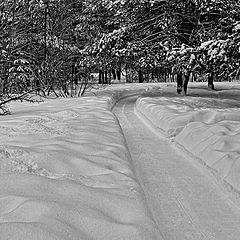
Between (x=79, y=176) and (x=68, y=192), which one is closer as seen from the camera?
(x=68, y=192)

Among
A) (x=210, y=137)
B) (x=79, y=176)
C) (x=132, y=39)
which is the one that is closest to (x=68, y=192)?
(x=79, y=176)

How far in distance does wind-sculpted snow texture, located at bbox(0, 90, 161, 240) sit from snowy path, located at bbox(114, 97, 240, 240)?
0.29 m

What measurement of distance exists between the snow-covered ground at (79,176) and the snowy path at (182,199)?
22cm

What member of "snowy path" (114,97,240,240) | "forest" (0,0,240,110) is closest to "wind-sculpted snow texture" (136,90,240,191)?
"snowy path" (114,97,240,240)

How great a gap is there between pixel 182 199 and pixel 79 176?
1395mm

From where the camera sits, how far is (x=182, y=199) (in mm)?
4602

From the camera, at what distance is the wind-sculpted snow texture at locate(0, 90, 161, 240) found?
3111 mm

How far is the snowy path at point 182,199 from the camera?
12.3ft

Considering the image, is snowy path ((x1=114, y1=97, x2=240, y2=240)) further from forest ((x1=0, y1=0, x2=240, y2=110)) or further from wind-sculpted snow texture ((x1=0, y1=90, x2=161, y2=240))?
forest ((x1=0, y1=0, x2=240, y2=110))

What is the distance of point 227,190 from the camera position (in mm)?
4918

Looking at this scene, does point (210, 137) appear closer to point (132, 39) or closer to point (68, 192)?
point (68, 192)

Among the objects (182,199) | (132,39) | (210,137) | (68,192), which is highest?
(132,39)

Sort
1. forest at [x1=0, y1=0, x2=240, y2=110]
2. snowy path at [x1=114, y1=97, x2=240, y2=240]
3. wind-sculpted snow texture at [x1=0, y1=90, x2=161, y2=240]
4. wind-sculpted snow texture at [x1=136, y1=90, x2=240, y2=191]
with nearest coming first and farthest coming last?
wind-sculpted snow texture at [x1=0, y1=90, x2=161, y2=240], snowy path at [x1=114, y1=97, x2=240, y2=240], wind-sculpted snow texture at [x1=136, y1=90, x2=240, y2=191], forest at [x1=0, y1=0, x2=240, y2=110]

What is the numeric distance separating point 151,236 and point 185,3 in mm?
18276
